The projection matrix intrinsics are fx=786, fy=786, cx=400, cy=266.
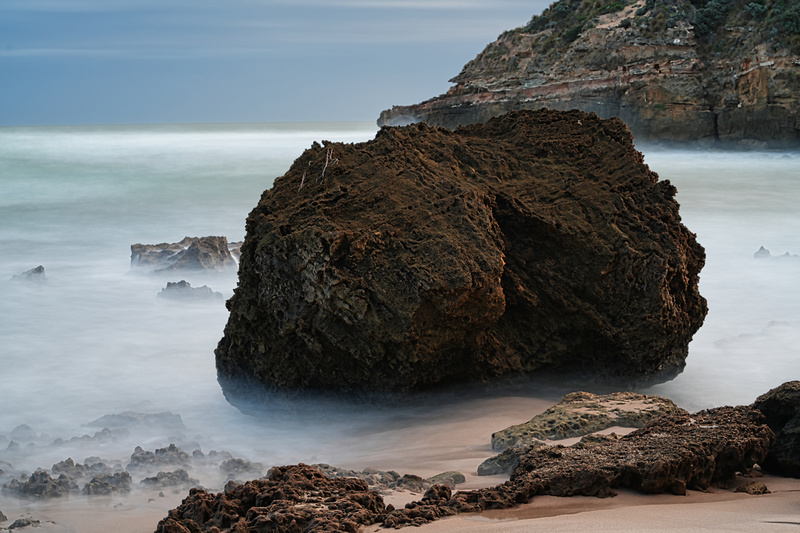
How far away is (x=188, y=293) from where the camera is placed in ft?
24.6

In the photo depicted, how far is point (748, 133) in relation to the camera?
27.1 m

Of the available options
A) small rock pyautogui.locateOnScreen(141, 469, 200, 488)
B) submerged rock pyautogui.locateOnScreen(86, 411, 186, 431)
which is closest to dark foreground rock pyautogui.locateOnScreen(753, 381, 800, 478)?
small rock pyautogui.locateOnScreen(141, 469, 200, 488)

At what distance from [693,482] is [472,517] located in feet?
2.56

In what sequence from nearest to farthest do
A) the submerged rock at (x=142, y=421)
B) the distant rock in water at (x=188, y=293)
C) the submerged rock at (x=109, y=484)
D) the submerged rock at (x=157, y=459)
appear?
the submerged rock at (x=109, y=484) → the submerged rock at (x=157, y=459) → the submerged rock at (x=142, y=421) → the distant rock in water at (x=188, y=293)

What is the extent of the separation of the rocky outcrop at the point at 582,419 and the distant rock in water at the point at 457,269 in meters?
0.67

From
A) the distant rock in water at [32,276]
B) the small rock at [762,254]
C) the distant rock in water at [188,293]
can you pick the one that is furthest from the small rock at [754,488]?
the distant rock in water at [32,276]

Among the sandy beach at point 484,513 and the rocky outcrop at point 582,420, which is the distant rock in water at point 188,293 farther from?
the rocky outcrop at point 582,420

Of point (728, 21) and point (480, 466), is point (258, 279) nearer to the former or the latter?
point (480, 466)

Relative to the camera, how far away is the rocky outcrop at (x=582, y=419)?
346 centimetres

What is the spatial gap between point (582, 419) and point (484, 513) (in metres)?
1.33

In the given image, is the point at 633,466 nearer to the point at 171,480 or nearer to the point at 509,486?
the point at 509,486

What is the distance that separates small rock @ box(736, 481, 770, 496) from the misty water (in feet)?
5.50

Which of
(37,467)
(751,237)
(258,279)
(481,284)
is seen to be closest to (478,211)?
(481,284)

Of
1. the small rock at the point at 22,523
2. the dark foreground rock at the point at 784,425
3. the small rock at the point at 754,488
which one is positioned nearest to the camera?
the small rock at the point at 754,488
